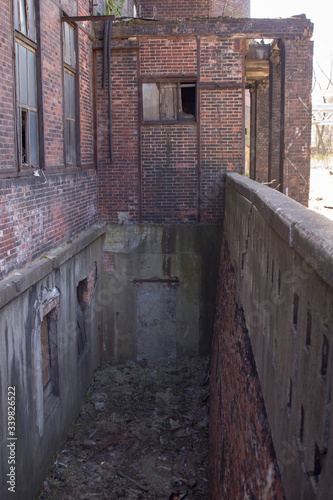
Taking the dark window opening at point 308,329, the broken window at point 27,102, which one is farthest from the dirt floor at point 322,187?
the dark window opening at point 308,329

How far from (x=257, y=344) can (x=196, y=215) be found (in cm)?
684

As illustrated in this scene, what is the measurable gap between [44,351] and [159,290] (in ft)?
13.7

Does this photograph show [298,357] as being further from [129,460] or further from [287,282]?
[129,460]

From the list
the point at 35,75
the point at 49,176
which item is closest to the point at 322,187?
the point at 49,176

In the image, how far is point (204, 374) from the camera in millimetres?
10633

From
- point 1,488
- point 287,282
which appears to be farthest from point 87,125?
point 287,282

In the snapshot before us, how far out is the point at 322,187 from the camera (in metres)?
20.4

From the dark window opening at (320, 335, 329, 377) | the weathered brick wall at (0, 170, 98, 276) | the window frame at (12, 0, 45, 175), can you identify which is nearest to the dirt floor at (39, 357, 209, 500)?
the weathered brick wall at (0, 170, 98, 276)

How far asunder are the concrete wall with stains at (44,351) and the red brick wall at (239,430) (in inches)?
91.2

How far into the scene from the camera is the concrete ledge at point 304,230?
225cm

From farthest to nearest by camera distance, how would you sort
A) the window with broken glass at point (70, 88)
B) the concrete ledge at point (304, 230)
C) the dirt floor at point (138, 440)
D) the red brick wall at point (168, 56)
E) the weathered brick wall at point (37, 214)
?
the red brick wall at point (168, 56), the window with broken glass at point (70, 88), the dirt floor at point (138, 440), the weathered brick wall at point (37, 214), the concrete ledge at point (304, 230)

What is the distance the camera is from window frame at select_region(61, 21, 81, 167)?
8.59 m

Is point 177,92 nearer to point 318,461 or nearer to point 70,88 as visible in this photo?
point 70,88

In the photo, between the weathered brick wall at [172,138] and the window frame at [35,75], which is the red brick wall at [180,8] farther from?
the window frame at [35,75]
